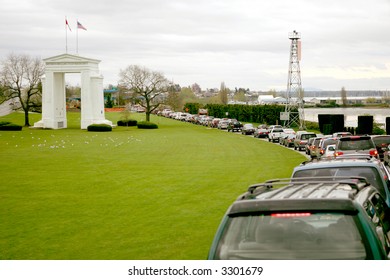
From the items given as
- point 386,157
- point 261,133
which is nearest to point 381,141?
point 386,157

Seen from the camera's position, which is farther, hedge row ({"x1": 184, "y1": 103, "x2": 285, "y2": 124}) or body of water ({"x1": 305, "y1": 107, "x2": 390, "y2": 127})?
hedge row ({"x1": 184, "y1": 103, "x2": 285, "y2": 124})

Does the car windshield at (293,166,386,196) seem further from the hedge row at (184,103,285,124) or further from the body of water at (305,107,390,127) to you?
the hedge row at (184,103,285,124)

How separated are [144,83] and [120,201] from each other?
76.5 metres

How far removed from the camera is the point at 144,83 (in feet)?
310

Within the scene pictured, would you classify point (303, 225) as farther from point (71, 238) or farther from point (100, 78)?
point (100, 78)

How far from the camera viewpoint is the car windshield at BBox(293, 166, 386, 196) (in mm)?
9969

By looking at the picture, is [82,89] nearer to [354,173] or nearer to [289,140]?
[289,140]

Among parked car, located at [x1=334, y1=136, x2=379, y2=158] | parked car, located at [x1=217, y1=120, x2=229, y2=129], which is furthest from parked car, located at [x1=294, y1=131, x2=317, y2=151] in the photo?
parked car, located at [x1=217, y1=120, x2=229, y2=129]

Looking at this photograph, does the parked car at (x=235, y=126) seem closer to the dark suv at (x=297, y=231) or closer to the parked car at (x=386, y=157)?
the parked car at (x=386, y=157)

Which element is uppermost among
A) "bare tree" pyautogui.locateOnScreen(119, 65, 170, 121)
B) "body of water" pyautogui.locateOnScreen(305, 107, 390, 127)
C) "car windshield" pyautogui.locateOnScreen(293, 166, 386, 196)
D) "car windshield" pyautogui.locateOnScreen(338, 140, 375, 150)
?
"bare tree" pyautogui.locateOnScreen(119, 65, 170, 121)

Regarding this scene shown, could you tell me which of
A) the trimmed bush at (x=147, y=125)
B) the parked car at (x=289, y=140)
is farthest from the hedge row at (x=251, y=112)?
the parked car at (x=289, y=140)

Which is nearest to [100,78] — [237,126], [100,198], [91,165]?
[237,126]

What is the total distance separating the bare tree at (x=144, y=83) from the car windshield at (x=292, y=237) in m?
88.5

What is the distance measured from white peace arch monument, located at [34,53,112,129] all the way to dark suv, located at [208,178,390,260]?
76.2m
